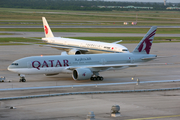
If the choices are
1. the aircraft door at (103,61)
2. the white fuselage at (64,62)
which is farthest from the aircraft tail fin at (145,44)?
the aircraft door at (103,61)

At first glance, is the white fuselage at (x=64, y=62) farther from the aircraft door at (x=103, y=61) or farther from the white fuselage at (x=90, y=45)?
the white fuselage at (x=90, y=45)

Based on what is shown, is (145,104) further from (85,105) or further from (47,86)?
(47,86)

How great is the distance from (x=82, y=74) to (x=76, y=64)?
2.65 metres

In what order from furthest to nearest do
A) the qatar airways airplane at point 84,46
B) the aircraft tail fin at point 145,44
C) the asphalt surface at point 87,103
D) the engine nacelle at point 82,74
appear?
the qatar airways airplane at point 84,46
the aircraft tail fin at point 145,44
the engine nacelle at point 82,74
the asphalt surface at point 87,103

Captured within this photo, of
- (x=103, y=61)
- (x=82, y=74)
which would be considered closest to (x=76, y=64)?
(x=82, y=74)

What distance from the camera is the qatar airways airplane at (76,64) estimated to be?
38.7m

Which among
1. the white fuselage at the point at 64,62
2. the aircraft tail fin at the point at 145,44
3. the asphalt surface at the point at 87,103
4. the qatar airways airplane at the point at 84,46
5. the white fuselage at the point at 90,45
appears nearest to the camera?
the asphalt surface at the point at 87,103

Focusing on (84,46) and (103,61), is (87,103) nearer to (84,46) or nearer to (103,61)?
(103,61)

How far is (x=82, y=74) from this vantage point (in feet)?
128

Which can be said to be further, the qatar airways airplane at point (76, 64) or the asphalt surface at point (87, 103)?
the qatar airways airplane at point (76, 64)

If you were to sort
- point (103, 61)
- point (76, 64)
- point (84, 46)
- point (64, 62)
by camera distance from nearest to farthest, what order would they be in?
point (64, 62)
point (76, 64)
point (103, 61)
point (84, 46)

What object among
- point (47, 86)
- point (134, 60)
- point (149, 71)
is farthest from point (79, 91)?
point (149, 71)

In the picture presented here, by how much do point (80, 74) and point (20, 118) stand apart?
1636cm

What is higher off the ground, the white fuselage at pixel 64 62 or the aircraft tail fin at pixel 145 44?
the aircraft tail fin at pixel 145 44
